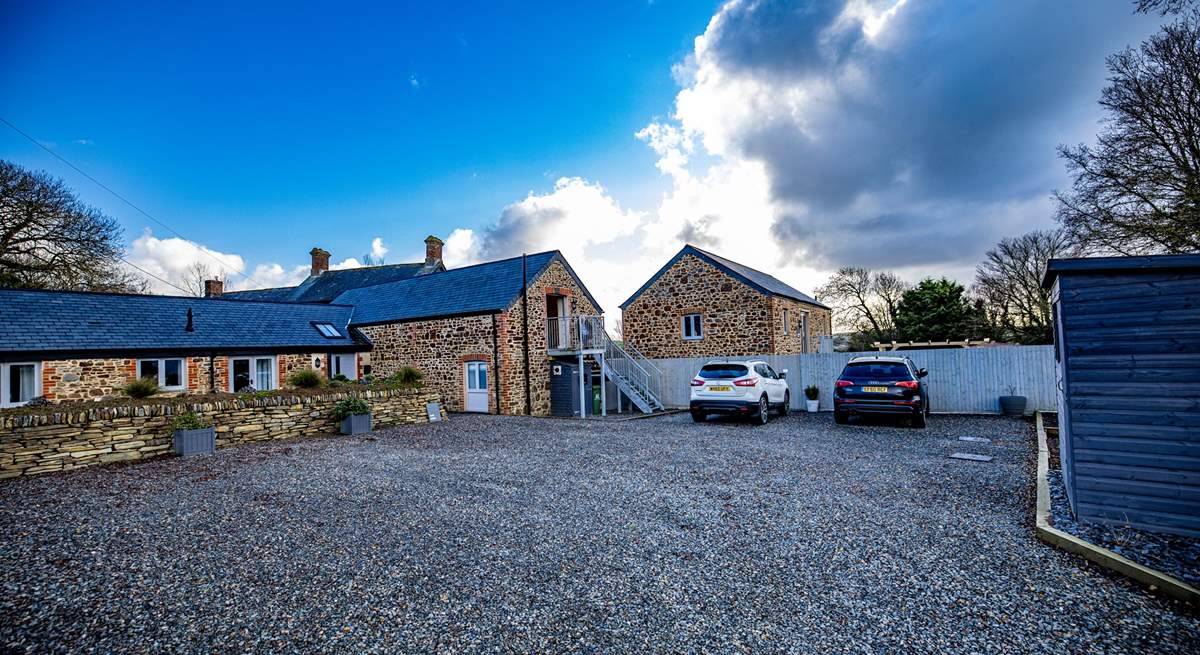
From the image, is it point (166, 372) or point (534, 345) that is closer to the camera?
point (166, 372)

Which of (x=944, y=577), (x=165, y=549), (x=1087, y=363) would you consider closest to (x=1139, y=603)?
(x=944, y=577)

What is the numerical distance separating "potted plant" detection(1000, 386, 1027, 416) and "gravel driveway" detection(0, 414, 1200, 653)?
6504 millimetres

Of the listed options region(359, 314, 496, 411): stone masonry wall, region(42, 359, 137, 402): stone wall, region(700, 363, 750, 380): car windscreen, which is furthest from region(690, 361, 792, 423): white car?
region(42, 359, 137, 402): stone wall

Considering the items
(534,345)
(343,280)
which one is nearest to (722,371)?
(534,345)

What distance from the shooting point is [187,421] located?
9.11 m

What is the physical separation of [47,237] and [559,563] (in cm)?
2498

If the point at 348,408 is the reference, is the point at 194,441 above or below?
below

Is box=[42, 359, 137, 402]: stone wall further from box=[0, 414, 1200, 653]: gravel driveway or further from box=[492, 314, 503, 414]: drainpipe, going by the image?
box=[492, 314, 503, 414]: drainpipe

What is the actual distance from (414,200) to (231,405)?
9.04 m

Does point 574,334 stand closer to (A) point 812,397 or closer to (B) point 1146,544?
(A) point 812,397

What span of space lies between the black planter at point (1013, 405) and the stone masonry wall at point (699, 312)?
6910 mm

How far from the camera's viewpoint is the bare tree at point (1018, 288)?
2559 cm

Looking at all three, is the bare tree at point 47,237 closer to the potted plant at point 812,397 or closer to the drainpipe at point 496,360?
the drainpipe at point 496,360

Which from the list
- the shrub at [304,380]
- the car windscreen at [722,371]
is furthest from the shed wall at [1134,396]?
the shrub at [304,380]
